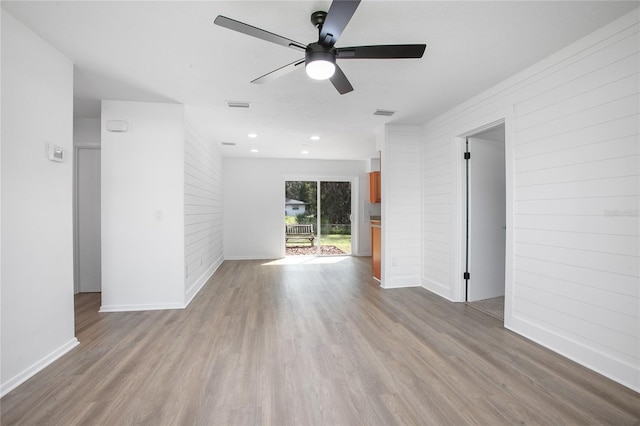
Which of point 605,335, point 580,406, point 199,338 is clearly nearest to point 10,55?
point 199,338

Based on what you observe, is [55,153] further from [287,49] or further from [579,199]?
[579,199]

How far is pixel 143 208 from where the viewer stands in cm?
358

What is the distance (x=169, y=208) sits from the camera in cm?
366

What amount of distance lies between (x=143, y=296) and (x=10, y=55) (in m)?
2.63

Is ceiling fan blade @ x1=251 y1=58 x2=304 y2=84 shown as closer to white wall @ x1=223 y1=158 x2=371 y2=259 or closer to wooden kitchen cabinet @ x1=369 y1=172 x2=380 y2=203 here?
wooden kitchen cabinet @ x1=369 y1=172 x2=380 y2=203

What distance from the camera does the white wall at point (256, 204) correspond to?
7.37 metres

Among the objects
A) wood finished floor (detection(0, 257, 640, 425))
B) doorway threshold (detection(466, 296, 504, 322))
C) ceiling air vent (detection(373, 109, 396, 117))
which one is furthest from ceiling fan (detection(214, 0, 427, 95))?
doorway threshold (detection(466, 296, 504, 322))

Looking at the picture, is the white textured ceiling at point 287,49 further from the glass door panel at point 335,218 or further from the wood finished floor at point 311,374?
the glass door panel at point 335,218

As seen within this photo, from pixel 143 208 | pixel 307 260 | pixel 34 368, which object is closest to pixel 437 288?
pixel 307 260

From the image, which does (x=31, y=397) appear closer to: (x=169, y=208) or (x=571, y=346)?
(x=169, y=208)

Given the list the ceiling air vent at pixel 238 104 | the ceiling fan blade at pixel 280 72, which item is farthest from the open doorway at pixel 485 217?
the ceiling air vent at pixel 238 104

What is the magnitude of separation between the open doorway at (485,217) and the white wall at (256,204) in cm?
440

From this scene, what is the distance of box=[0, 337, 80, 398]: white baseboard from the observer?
1959mm

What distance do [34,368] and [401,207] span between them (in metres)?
4.35
